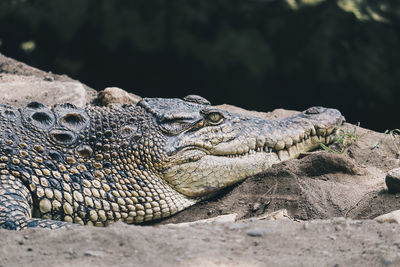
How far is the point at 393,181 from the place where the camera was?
166 inches

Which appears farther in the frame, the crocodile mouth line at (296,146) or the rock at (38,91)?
the rock at (38,91)

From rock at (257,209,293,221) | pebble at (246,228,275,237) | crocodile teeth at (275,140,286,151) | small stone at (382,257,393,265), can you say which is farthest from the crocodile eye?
small stone at (382,257,393,265)

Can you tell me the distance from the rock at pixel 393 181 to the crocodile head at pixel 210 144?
108cm

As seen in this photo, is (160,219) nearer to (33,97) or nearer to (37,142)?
(37,142)

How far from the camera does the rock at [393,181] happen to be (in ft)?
13.8

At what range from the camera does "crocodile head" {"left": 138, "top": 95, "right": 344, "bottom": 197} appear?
4.60 m

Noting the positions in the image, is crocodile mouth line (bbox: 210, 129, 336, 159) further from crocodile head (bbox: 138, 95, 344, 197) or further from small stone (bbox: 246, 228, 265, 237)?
small stone (bbox: 246, 228, 265, 237)

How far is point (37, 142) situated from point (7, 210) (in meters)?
0.65

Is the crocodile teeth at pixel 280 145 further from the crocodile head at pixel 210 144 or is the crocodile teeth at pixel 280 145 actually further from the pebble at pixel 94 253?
the pebble at pixel 94 253

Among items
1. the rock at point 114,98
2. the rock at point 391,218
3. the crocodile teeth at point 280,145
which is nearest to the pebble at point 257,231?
the rock at point 391,218

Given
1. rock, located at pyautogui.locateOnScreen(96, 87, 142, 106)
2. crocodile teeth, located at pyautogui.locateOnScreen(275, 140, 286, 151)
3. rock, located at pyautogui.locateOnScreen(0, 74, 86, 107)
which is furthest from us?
rock, located at pyautogui.locateOnScreen(96, 87, 142, 106)

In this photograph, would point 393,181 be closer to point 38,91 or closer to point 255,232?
point 255,232

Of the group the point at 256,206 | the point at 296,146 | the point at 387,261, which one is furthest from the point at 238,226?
the point at 296,146

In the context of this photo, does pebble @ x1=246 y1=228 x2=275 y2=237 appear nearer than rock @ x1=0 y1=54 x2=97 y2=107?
Yes
